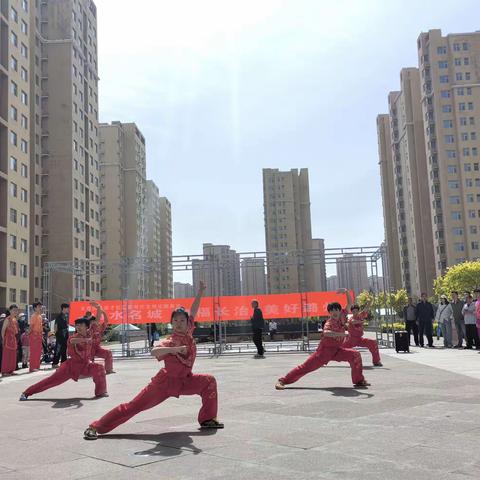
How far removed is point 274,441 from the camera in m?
5.57

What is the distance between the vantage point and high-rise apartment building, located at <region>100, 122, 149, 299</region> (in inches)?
4193

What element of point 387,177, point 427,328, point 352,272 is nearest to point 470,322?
point 427,328

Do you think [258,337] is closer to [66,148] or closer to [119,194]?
[66,148]

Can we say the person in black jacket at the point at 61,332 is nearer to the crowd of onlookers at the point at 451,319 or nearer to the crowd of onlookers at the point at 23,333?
the crowd of onlookers at the point at 23,333

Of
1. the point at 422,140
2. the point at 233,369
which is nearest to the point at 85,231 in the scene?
the point at 422,140

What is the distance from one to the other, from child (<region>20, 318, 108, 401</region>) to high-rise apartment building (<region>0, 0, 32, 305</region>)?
148 ft

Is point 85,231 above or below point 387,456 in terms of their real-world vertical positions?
above

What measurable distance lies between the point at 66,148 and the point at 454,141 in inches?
2342

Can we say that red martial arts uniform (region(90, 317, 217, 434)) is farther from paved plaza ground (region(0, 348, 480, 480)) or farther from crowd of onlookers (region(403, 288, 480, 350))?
crowd of onlookers (region(403, 288, 480, 350))

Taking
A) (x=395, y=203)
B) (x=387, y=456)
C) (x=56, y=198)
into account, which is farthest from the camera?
(x=395, y=203)

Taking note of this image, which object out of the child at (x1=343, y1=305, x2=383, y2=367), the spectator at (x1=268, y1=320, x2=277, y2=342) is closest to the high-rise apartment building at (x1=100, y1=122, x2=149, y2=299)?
the spectator at (x1=268, y1=320, x2=277, y2=342)

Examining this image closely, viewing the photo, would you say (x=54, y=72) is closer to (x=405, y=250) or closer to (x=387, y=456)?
(x=405, y=250)

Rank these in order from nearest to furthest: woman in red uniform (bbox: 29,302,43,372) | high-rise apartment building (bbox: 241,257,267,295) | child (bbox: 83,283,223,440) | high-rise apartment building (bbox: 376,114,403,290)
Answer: child (bbox: 83,283,223,440), woman in red uniform (bbox: 29,302,43,372), high-rise apartment building (bbox: 241,257,267,295), high-rise apartment building (bbox: 376,114,403,290)

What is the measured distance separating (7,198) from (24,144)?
24.3 ft
